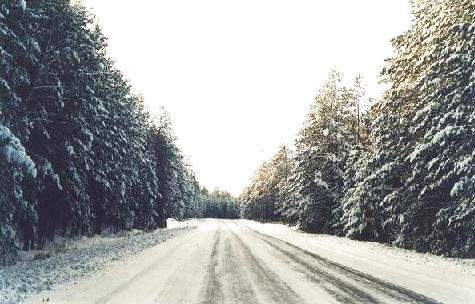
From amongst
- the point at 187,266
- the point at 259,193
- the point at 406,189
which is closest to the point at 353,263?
the point at 187,266

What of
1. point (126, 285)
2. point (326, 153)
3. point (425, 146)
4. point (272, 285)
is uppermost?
point (326, 153)

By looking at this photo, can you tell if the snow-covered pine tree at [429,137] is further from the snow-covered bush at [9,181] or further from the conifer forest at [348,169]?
the snow-covered bush at [9,181]

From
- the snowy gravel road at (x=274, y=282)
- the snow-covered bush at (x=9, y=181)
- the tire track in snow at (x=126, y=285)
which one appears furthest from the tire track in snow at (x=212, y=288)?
the snow-covered bush at (x=9, y=181)

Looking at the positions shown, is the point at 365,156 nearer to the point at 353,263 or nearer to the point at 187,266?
the point at 353,263

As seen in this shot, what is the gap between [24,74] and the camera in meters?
18.0

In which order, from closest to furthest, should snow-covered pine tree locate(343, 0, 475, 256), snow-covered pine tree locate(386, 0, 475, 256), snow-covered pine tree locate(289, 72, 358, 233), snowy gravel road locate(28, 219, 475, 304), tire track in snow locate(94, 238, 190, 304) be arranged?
tire track in snow locate(94, 238, 190, 304) → snowy gravel road locate(28, 219, 475, 304) → snow-covered pine tree locate(386, 0, 475, 256) → snow-covered pine tree locate(343, 0, 475, 256) → snow-covered pine tree locate(289, 72, 358, 233)

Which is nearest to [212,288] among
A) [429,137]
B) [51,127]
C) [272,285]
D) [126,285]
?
[272,285]

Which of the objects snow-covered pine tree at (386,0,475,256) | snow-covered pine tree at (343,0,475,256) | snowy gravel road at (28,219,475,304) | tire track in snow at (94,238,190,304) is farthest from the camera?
snow-covered pine tree at (343,0,475,256)

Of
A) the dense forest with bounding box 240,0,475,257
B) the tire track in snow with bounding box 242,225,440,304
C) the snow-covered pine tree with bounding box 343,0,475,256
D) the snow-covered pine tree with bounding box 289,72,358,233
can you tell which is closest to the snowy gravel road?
the tire track in snow with bounding box 242,225,440,304

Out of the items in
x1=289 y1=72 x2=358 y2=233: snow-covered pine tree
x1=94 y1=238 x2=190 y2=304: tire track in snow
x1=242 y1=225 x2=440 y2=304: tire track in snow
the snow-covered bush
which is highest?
x1=289 y1=72 x2=358 y2=233: snow-covered pine tree

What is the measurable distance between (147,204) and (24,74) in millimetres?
30803

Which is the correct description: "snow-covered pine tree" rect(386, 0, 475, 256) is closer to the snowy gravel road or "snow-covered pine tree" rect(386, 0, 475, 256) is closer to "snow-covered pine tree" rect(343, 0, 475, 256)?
"snow-covered pine tree" rect(343, 0, 475, 256)

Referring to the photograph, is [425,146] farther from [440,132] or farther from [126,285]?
[126,285]

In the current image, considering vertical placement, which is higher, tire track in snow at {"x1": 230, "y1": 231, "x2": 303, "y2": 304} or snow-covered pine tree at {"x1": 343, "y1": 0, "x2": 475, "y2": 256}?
snow-covered pine tree at {"x1": 343, "y1": 0, "x2": 475, "y2": 256}
